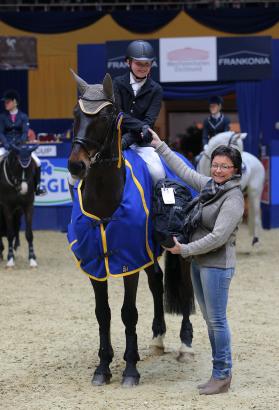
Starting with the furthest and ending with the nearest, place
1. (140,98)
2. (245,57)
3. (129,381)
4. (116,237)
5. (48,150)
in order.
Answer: (245,57), (48,150), (140,98), (129,381), (116,237)

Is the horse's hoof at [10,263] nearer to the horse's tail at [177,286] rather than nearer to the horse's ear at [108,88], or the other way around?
the horse's tail at [177,286]

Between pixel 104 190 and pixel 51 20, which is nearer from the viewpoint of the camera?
pixel 104 190

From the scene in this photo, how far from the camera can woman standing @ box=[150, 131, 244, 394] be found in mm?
4324

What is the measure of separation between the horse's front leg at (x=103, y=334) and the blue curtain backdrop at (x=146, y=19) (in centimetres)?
1252

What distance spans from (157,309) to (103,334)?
34.0 inches

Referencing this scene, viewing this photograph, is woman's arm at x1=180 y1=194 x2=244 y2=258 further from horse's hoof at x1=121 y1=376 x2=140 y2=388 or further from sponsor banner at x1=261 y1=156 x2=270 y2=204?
sponsor banner at x1=261 y1=156 x2=270 y2=204

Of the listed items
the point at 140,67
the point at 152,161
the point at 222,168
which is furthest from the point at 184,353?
the point at 140,67

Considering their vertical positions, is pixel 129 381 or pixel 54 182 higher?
pixel 54 182

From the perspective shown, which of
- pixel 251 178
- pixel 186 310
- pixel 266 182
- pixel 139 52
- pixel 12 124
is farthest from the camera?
pixel 266 182

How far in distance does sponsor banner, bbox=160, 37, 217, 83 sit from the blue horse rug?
32.6 feet

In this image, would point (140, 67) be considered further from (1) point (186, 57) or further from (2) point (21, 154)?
(1) point (186, 57)

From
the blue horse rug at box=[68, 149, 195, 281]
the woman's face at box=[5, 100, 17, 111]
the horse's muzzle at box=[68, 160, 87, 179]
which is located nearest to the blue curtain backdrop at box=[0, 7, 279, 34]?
the woman's face at box=[5, 100, 17, 111]

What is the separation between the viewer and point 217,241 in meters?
4.29

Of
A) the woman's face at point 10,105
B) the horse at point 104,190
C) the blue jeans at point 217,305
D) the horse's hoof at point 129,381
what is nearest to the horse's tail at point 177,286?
the horse at point 104,190
